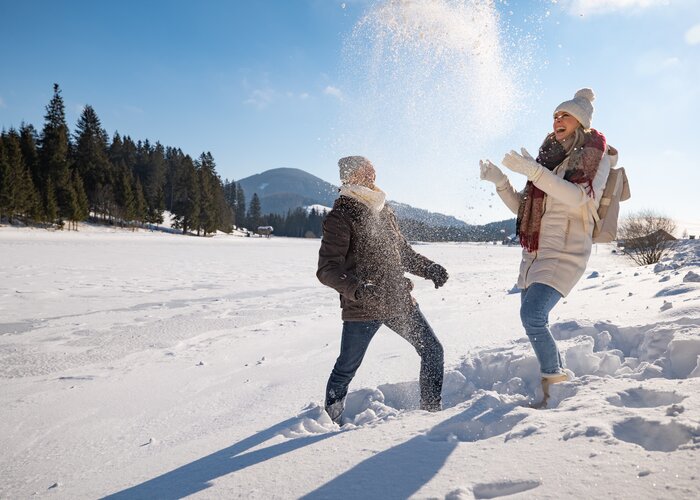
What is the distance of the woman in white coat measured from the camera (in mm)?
2279

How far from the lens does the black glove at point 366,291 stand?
2.32 m

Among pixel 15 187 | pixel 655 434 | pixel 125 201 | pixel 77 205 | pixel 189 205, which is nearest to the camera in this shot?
pixel 655 434

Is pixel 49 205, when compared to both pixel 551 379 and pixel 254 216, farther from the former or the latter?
pixel 254 216

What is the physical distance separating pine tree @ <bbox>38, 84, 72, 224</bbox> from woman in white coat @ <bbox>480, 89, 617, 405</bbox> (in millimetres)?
47909

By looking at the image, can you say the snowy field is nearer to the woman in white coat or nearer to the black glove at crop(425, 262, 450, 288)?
the woman in white coat

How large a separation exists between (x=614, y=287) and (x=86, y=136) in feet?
202

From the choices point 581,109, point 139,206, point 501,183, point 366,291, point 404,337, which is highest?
point 139,206

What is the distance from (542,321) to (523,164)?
97 centimetres

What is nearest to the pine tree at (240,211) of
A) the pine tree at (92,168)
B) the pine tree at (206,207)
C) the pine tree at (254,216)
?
the pine tree at (254,216)

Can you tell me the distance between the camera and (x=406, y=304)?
2627 mm

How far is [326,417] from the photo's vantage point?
2.59 meters

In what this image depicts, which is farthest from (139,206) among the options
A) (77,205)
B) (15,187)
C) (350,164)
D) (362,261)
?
(362,261)

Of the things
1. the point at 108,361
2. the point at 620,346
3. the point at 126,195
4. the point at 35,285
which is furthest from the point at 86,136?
the point at 620,346

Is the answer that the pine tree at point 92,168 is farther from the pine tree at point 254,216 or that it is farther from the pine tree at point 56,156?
the pine tree at point 254,216
